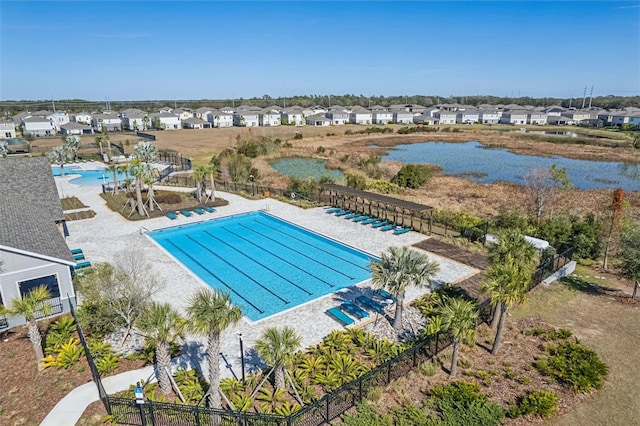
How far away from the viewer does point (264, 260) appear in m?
23.6

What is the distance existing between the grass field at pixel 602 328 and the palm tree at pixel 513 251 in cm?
372

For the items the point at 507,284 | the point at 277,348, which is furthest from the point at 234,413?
the point at 507,284

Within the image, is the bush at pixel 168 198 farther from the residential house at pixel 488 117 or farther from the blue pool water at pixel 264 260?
the residential house at pixel 488 117

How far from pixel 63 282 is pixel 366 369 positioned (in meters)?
13.1

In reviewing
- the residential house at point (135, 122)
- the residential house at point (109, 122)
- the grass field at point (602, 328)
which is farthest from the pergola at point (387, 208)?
the residential house at point (109, 122)

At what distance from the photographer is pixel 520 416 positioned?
11.3 m

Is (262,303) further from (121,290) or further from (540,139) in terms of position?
(540,139)

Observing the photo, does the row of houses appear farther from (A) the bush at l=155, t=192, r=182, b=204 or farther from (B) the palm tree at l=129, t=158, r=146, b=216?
(B) the palm tree at l=129, t=158, r=146, b=216

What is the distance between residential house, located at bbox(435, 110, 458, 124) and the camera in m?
137

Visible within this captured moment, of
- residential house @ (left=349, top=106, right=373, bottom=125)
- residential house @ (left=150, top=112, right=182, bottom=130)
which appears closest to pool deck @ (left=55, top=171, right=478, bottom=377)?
residential house @ (left=150, top=112, right=182, bottom=130)

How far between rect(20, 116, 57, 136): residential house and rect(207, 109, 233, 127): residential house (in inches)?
1596

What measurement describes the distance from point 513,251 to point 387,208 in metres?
16.9

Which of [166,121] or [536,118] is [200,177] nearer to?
[166,121]

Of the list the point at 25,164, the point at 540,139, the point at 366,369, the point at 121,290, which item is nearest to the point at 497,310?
the point at 366,369
